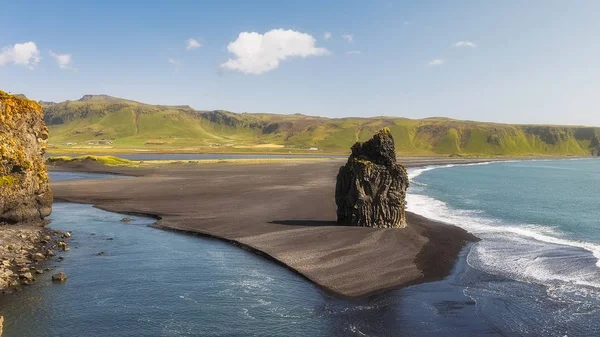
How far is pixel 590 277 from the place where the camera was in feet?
107

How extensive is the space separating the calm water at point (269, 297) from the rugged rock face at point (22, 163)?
7.85m

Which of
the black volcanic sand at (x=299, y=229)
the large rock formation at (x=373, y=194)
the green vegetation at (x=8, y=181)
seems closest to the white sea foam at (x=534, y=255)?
the black volcanic sand at (x=299, y=229)

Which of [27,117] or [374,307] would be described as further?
[27,117]

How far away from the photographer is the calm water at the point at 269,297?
955 inches

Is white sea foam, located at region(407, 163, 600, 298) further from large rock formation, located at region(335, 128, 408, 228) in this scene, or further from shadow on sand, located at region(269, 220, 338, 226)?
shadow on sand, located at region(269, 220, 338, 226)

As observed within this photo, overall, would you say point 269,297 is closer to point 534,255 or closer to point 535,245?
point 534,255

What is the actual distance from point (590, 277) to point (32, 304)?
40.1m

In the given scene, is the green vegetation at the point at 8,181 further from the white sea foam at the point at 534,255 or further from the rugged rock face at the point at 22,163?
the white sea foam at the point at 534,255

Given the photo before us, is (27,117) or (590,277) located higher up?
(27,117)

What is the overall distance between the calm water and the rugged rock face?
7.85m

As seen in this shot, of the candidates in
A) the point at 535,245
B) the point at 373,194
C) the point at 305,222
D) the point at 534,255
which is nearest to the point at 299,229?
the point at 305,222

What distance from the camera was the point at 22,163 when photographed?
153 feet

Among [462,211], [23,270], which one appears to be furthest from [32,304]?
[462,211]

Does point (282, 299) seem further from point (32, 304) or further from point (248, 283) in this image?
Answer: point (32, 304)
